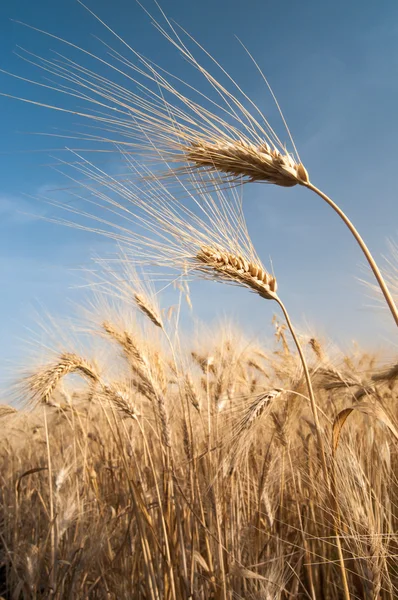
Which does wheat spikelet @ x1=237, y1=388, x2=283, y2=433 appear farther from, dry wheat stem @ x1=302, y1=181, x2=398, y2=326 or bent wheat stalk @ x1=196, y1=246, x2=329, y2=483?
dry wheat stem @ x1=302, y1=181, x2=398, y2=326

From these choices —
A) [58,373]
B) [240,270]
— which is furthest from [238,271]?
[58,373]

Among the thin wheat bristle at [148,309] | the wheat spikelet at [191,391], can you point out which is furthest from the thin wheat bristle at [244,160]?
the wheat spikelet at [191,391]

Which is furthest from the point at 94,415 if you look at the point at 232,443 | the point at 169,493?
the point at 232,443

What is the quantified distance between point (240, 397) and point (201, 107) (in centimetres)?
122

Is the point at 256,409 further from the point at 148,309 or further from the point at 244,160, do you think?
the point at 148,309

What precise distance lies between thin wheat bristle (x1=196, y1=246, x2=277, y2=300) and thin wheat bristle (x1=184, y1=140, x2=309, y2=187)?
336 mm

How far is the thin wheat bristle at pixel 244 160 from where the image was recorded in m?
1.66

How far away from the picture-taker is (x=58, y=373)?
3.00 meters

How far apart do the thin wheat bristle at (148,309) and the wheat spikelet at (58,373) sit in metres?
0.46

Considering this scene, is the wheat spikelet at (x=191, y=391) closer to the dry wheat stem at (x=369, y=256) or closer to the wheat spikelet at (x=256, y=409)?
the wheat spikelet at (x=256, y=409)

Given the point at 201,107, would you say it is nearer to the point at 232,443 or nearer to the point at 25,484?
the point at 232,443

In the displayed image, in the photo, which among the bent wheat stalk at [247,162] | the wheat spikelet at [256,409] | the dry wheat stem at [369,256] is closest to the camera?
the dry wheat stem at [369,256]

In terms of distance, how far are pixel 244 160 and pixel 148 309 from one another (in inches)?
57.0

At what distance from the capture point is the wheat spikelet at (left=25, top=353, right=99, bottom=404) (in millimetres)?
2951
